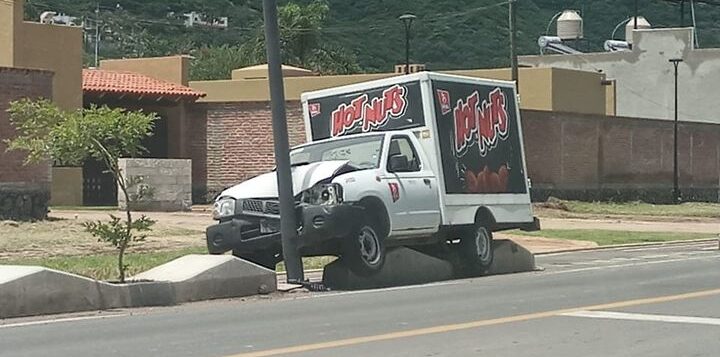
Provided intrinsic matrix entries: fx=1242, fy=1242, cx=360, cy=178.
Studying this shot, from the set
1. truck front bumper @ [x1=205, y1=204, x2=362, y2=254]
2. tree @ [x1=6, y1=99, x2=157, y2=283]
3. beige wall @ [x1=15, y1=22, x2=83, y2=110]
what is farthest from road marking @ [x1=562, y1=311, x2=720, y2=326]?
beige wall @ [x1=15, y1=22, x2=83, y2=110]

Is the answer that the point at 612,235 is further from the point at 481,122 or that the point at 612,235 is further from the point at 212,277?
the point at 212,277

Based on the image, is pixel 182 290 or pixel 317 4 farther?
pixel 317 4

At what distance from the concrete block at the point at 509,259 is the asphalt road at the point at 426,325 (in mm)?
2437

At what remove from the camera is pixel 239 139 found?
44.3m

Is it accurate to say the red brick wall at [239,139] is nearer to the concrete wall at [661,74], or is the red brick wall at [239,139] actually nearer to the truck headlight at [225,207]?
the truck headlight at [225,207]

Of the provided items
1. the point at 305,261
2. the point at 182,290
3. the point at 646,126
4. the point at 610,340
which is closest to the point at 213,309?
the point at 182,290

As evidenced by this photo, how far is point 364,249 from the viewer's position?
18.3 m

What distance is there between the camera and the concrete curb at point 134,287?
14.2 m

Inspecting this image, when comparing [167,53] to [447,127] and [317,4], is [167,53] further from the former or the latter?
[447,127]

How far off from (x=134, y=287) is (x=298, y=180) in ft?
12.7

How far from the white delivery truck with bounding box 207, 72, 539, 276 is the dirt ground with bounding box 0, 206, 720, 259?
18.2 ft

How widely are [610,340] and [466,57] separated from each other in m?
82.3

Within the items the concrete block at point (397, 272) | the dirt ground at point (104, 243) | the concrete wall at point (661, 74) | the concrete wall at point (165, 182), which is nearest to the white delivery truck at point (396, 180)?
the concrete block at point (397, 272)

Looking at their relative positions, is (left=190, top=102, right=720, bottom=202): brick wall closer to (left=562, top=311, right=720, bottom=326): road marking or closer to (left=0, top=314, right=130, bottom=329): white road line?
(left=0, top=314, right=130, bottom=329): white road line
